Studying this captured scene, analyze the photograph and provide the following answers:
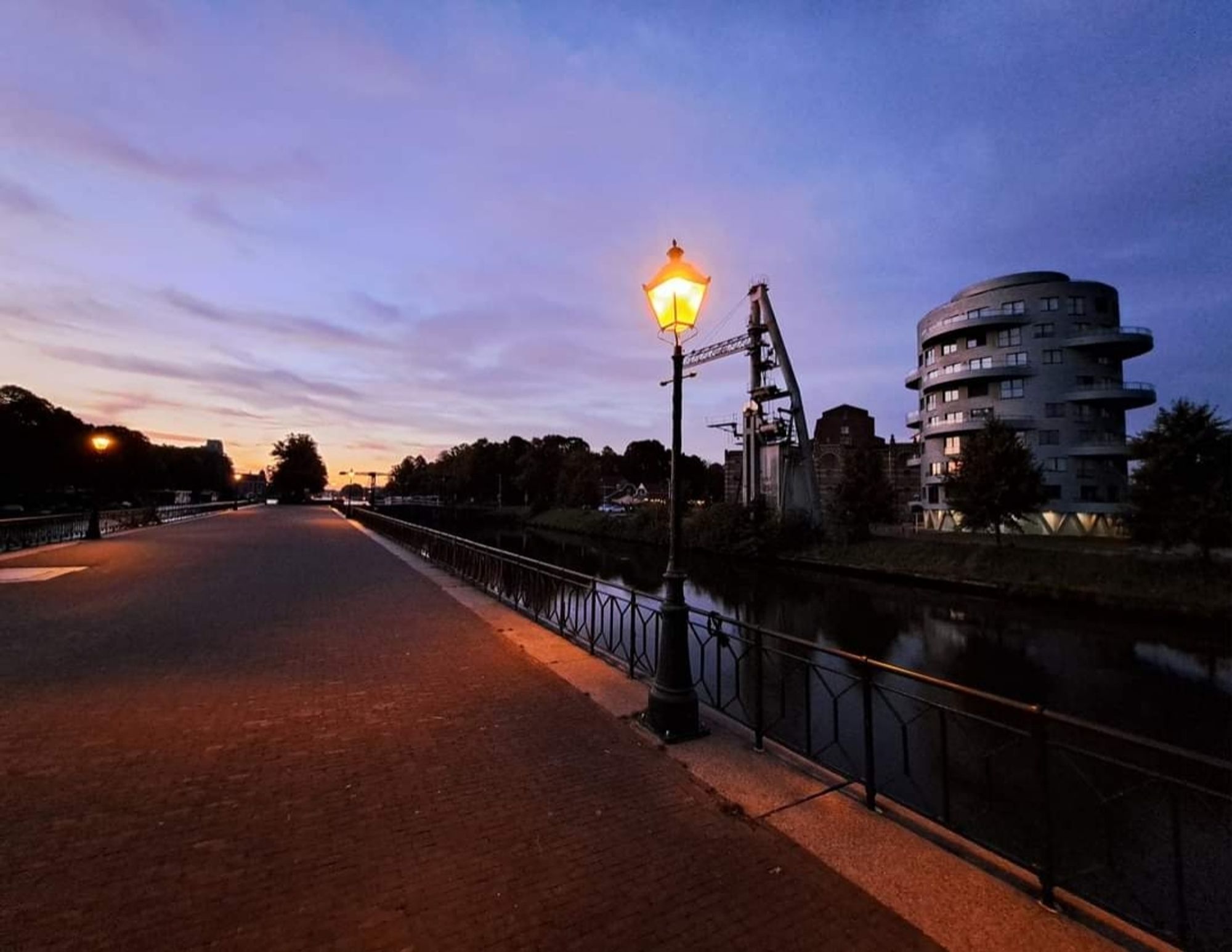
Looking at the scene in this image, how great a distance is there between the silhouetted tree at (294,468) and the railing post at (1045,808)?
9105 cm

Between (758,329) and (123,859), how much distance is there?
44.2 meters

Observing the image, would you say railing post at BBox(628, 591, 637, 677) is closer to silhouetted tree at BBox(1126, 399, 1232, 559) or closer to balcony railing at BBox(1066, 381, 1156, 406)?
silhouetted tree at BBox(1126, 399, 1232, 559)

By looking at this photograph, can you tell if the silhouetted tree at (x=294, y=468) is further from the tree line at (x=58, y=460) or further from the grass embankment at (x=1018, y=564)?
the grass embankment at (x=1018, y=564)

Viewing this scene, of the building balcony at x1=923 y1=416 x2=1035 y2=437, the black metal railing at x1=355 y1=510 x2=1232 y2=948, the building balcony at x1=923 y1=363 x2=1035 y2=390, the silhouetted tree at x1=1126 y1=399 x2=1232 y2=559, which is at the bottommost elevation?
the black metal railing at x1=355 y1=510 x2=1232 y2=948

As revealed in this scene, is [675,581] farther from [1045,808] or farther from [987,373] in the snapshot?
[987,373]

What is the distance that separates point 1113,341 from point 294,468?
89079 millimetres

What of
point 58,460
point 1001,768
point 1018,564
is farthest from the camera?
point 58,460

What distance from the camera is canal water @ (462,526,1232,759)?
42.4ft

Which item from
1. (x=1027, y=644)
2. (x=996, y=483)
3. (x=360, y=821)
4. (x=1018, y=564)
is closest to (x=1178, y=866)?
(x=360, y=821)

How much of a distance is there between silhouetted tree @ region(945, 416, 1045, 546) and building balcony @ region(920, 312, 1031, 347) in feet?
54.6

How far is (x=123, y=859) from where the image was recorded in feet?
10.3

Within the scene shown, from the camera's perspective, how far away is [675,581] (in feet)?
16.9

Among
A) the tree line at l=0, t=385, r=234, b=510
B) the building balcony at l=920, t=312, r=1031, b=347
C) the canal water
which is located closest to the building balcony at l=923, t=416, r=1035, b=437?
the building balcony at l=920, t=312, r=1031, b=347

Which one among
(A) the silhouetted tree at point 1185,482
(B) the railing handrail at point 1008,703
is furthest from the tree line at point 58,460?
(A) the silhouetted tree at point 1185,482
